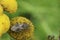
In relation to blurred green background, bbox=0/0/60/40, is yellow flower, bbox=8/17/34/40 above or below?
below

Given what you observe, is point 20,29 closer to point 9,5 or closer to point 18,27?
point 18,27

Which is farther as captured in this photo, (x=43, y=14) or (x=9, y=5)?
(x=43, y=14)

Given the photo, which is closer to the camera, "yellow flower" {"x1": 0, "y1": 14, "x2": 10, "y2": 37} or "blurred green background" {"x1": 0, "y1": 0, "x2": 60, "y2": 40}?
"yellow flower" {"x1": 0, "y1": 14, "x2": 10, "y2": 37}

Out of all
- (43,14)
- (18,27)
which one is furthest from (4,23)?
(43,14)

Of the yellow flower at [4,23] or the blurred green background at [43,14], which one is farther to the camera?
the blurred green background at [43,14]

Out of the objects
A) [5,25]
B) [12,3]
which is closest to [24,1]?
[12,3]
